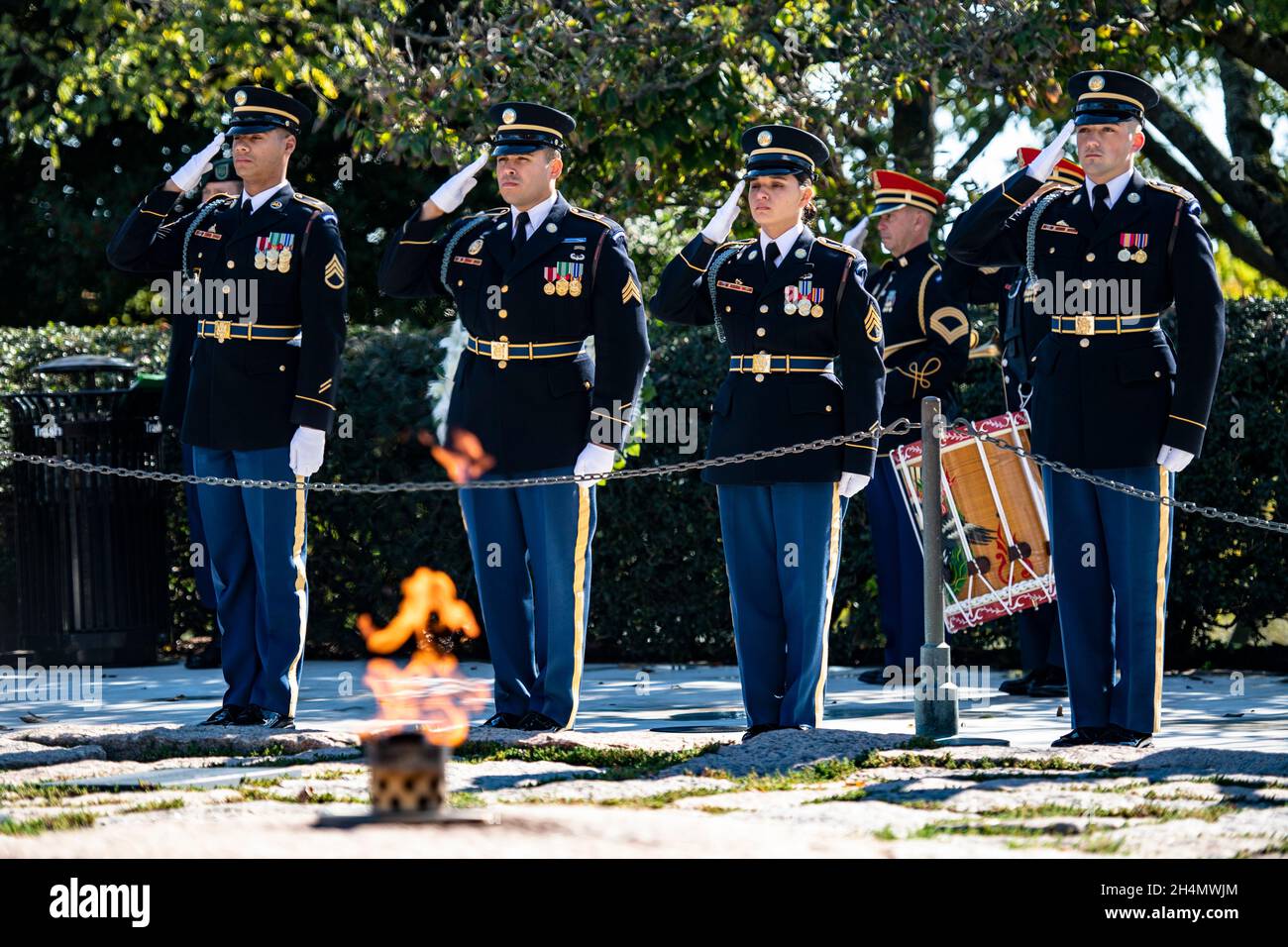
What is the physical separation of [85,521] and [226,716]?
3455 millimetres

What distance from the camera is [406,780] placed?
4.38 m

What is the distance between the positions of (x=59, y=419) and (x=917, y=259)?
479 cm

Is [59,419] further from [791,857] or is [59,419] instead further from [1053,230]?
[791,857]

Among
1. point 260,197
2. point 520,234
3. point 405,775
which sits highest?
point 260,197

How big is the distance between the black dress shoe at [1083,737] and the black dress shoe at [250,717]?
3.05m

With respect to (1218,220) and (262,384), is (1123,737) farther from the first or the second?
(1218,220)

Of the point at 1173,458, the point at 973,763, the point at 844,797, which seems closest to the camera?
the point at 844,797

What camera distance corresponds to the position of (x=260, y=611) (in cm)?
804

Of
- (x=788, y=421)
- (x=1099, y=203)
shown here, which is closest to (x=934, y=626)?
(x=788, y=421)

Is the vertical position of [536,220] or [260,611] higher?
[536,220]

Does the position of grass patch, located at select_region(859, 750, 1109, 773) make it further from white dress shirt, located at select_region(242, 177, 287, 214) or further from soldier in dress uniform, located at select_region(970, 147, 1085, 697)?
white dress shirt, located at select_region(242, 177, 287, 214)

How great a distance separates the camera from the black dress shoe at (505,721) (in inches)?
300

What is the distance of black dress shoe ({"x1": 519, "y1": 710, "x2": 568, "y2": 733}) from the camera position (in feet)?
24.7
